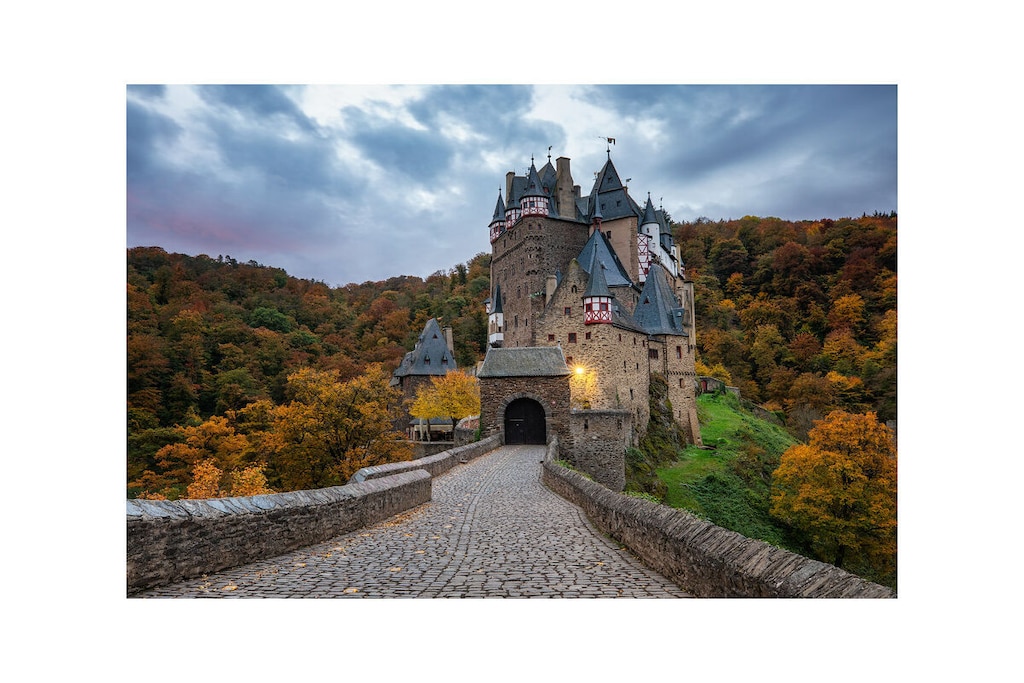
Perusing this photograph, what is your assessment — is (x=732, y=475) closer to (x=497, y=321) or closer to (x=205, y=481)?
(x=497, y=321)

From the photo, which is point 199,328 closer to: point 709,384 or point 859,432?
point 859,432

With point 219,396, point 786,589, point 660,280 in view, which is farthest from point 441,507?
point 660,280

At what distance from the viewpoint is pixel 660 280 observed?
36.8 meters

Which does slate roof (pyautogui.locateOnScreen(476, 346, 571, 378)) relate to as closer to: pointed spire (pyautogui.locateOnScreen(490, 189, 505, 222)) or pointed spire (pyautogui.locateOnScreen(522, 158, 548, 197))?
pointed spire (pyautogui.locateOnScreen(522, 158, 548, 197))

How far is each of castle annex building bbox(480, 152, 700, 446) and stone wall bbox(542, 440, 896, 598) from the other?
16.2m

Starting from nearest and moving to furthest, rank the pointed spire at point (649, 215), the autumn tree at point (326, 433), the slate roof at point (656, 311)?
the autumn tree at point (326, 433) < the slate roof at point (656, 311) < the pointed spire at point (649, 215)

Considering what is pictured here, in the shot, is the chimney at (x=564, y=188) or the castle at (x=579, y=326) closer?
the castle at (x=579, y=326)

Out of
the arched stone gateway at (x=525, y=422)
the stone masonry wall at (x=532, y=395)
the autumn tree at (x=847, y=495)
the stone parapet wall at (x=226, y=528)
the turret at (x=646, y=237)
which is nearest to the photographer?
the stone parapet wall at (x=226, y=528)

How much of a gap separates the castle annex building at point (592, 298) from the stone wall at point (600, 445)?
0.08m

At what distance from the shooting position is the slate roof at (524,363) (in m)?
22.5

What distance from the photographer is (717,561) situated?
445cm

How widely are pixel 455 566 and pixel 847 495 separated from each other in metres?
19.2

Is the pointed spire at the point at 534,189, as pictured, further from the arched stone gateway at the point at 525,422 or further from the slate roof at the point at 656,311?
the arched stone gateway at the point at 525,422

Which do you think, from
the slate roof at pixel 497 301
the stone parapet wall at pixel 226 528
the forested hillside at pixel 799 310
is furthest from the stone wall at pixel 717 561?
the slate roof at pixel 497 301
